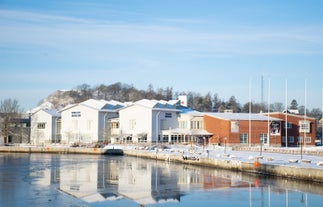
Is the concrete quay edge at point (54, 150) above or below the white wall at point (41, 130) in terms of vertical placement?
below

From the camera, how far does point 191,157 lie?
167ft

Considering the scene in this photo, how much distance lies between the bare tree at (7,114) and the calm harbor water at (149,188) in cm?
4353

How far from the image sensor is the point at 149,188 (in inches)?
1270

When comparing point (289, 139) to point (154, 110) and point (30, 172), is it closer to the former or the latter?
point (154, 110)

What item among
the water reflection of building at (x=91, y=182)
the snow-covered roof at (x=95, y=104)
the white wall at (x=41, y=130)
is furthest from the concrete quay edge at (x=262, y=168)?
the white wall at (x=41, y=130)

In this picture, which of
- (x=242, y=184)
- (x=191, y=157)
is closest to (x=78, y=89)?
(x=191, y=157)

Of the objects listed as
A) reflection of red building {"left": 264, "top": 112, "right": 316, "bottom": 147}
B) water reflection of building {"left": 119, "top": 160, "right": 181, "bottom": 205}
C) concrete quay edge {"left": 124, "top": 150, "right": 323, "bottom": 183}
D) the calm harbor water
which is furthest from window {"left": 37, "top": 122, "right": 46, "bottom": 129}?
water reflection of building {"left": 119, "top": 160, "right": 181, "bottom": 205}

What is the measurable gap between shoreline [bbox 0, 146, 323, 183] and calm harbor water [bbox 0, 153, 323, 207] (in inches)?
29.2

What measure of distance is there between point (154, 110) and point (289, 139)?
2180cm

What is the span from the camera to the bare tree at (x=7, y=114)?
8594 centimetres

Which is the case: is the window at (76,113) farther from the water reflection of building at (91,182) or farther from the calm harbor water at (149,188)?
the calm harbor water at (149,188)

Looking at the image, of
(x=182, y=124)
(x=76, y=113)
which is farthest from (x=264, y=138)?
(x=76, y=113)

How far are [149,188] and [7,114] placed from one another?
6195cm

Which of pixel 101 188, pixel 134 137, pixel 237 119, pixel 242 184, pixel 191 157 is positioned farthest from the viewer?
pixel 134 137
